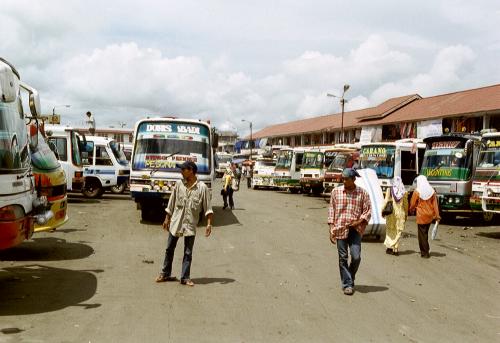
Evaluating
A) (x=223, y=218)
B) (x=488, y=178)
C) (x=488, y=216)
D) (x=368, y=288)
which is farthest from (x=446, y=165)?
(x=368, y=288)

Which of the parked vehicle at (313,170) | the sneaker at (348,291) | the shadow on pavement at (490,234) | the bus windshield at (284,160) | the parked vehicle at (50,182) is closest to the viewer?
the sneaker at (348,291)

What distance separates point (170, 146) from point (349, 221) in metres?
8.65

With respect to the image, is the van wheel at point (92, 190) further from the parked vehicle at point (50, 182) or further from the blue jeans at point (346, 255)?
the blue jeans at point (346, 255)

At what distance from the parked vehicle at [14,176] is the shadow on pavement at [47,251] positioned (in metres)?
2.47

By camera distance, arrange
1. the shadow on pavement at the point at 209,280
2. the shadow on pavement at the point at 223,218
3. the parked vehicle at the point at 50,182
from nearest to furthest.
A: the shadow on pavement at the point at 209,280
the parked vehicle at the point at 50,182
the shadow on pavement at the point at 223,218

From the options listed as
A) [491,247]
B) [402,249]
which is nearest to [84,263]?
[402,249]

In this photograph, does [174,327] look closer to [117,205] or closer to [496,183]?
[496,183]

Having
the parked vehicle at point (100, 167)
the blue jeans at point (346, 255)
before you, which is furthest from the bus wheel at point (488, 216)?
the parked vehicle at point (100, 167)

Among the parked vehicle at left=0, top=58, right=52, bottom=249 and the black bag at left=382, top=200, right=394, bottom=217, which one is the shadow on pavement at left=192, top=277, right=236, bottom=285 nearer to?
the parked vehicle at left=0, top=58, right=52, bottom=249

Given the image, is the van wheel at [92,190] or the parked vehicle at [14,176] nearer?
the parked vehicle at [14,176]

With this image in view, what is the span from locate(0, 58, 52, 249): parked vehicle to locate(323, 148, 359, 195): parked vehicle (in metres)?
19.0

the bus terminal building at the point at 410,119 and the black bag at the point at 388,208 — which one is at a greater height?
the bus terminal building at the point at 410,119

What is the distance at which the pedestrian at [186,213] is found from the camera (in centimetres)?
779

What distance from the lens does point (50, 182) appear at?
10.0 metres
